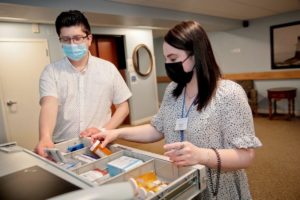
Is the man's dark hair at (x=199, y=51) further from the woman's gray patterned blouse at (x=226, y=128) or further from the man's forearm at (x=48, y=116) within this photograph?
the man's forearm at (x=48, y=116)

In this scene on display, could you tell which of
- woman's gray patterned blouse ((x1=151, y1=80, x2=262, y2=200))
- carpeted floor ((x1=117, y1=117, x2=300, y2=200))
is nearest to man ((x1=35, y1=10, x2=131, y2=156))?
woman's gray patterned blouse ((x1=151, y1=80, x2=262, y2=200))

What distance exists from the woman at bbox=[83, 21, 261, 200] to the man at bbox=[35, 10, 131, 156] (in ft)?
1.18

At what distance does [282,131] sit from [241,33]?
9.13 ft

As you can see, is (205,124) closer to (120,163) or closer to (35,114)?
(120,163)

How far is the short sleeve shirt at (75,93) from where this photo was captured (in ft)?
4.78

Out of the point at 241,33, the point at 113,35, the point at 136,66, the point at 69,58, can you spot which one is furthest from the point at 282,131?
the point at 69,58

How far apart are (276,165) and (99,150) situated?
9.01 feet

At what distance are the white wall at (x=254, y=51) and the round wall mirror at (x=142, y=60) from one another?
5.99 feet

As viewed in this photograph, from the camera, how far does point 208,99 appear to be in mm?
1053

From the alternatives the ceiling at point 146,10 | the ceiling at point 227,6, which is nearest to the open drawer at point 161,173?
the ceiling at point 146,10

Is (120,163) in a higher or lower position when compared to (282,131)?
higher

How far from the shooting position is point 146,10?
382cm

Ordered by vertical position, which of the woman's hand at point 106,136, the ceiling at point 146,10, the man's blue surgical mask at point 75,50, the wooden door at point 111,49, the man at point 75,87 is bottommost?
the woman's hand at point 106,136

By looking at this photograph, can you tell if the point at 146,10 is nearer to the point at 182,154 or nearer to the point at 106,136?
the point at 106,136
